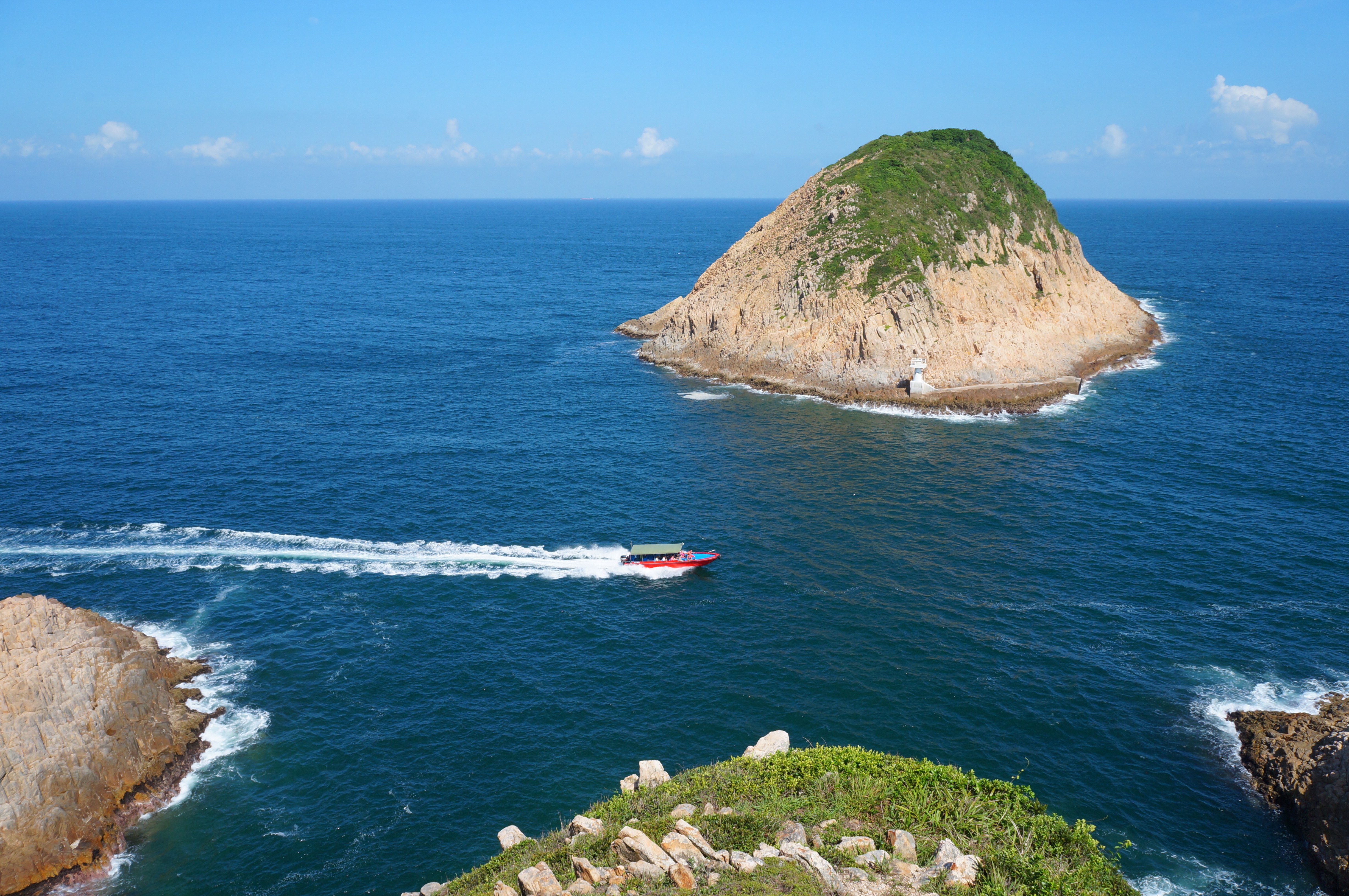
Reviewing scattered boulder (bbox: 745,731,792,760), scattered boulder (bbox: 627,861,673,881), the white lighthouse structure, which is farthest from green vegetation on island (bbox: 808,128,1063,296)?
scattered boulder (bbox: 627,861,673,881)

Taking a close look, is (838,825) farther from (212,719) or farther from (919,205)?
(919,205)

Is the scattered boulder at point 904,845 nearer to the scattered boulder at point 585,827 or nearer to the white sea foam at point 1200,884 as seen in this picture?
the scattered boulder at point 585,827

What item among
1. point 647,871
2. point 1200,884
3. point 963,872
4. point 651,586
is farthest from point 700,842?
point 651,586

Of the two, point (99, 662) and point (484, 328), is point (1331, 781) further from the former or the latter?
point (484, 328)

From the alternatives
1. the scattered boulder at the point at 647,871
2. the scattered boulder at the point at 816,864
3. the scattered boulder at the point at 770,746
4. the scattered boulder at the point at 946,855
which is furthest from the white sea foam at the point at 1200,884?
the scattered boulder at the point at 647,871

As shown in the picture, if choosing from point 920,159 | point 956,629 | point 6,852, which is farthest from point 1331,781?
point 920,159

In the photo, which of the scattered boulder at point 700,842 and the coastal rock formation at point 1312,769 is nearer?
the scattered boulder at point 700,842
